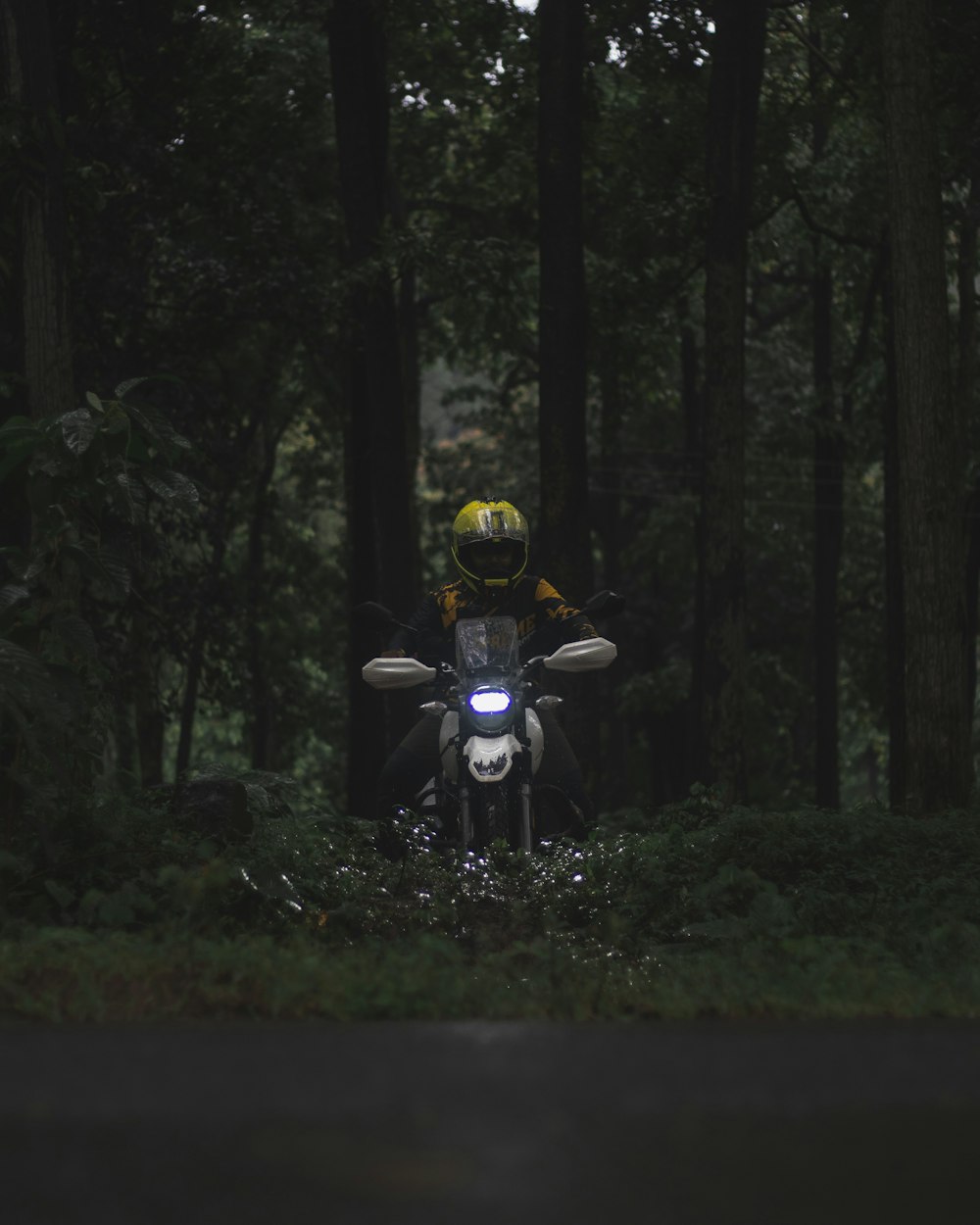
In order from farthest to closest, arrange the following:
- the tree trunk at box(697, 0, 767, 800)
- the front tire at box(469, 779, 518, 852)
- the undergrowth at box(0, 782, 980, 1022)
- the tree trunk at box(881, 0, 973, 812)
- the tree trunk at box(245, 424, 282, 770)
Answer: the tree trunk at box(245, 424, 282, 770) → the tree trunk at box(697, 0, 767, 800) → the tree trunk at box(881, 0, 973, 812) → the front tire at box(469, 779, 518, 852) → the undergrowth at box(0, 782, 980, 1022)

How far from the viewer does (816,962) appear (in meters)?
7.50

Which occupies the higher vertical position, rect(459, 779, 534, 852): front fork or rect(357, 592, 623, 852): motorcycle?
rect(357, 592, 623, 852): motorcycle

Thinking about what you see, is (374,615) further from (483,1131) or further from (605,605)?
(483,1131)

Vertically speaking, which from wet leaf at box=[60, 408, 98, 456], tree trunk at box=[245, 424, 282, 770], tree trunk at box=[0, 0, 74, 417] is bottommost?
tree trunk at box=[245, 424, 282, 770]

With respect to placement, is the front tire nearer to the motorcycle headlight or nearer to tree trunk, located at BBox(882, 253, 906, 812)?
the motorcycle headlight

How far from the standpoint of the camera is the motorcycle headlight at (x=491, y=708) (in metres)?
10.8

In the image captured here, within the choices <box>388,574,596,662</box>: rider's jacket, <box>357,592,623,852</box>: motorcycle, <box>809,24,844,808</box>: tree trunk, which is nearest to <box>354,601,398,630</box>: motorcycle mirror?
<box>357,592,623,852</box>: motorcycle

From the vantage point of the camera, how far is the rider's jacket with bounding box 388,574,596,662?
11.7 metres

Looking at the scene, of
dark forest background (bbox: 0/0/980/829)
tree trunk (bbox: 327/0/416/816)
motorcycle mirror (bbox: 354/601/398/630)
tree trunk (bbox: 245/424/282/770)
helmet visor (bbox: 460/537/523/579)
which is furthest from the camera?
tree trunk (bbox: 245/424/282/770)

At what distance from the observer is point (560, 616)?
38.7 ft

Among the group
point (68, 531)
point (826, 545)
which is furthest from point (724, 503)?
point (826, 545)

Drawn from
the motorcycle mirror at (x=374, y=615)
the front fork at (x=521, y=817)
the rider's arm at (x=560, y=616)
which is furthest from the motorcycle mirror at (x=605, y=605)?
the motorcycle mirror at (x=374, y=615)

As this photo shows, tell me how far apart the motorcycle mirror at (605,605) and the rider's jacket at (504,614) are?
A: 1.65 feet

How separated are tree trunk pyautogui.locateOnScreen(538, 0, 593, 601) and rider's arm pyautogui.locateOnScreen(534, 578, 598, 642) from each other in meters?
6.57
